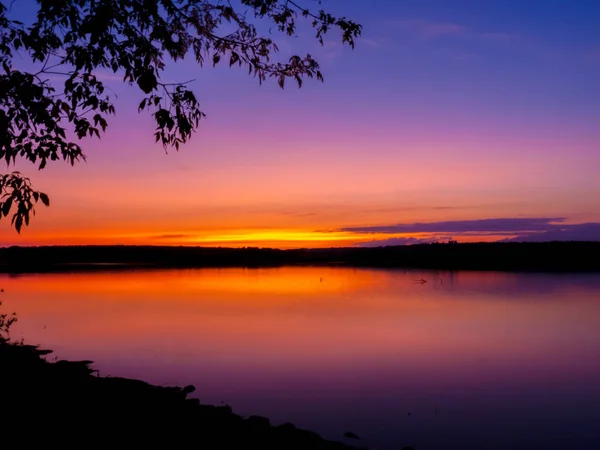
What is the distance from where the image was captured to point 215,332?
31094mm

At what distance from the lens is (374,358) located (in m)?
23.8

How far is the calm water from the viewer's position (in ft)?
48.4

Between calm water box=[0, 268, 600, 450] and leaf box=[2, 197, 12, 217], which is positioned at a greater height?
leaf box=[2, 197, 12, 217]

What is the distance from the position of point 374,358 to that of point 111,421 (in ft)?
51.9

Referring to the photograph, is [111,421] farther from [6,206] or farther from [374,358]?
[374,358]

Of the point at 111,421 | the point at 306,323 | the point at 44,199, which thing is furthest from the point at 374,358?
the point at 44,199

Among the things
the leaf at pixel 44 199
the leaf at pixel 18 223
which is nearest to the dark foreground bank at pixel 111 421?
the leaf at pixel 18 223

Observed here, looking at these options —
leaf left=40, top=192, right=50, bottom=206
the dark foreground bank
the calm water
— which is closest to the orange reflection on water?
the calm water

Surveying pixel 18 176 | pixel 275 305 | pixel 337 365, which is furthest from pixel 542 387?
pixel 275 305

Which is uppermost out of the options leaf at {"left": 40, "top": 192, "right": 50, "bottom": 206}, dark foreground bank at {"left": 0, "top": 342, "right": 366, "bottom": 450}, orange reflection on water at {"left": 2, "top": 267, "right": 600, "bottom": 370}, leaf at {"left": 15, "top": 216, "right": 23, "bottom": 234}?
leaf at {"left": 40, "top": 192, "right": 50, "bottom": 206}

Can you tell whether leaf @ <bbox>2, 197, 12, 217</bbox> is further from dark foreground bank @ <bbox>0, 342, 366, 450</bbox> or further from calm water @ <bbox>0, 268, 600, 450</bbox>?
calm water @ <bbox>0, 268, 600, 450</bbox>

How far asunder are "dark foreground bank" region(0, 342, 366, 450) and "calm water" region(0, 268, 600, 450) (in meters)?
3.60

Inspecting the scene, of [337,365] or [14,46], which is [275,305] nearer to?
[337,365]

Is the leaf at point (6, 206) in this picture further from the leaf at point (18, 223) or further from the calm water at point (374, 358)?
the calm water at point (374, 358)
